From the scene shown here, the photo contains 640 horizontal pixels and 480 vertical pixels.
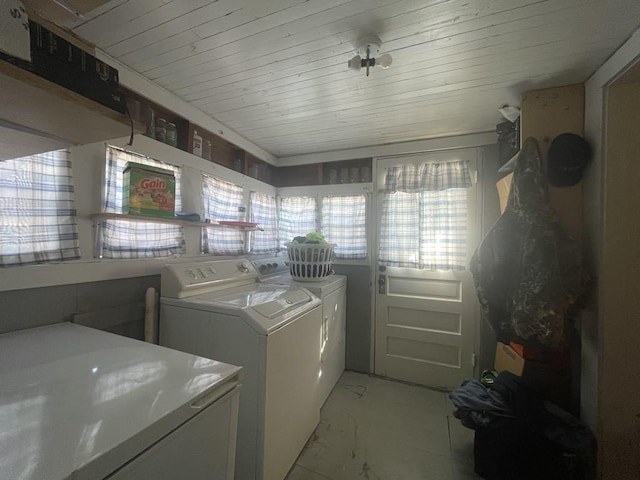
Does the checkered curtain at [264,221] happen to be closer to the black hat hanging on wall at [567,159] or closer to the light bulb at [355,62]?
the light bulb at [355,62]

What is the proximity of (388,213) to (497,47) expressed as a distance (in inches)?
57.5

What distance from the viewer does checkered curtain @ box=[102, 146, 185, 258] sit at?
135cm

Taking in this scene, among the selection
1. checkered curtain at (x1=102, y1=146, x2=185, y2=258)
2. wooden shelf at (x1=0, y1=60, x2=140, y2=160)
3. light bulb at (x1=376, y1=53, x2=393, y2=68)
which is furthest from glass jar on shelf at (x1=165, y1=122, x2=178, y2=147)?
light bulb at (x1=376, y1=53, x2=393, y2=68)

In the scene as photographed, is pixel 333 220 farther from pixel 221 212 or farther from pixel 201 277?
pixel 201 277

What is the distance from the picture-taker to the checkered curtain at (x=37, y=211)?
3.35ft

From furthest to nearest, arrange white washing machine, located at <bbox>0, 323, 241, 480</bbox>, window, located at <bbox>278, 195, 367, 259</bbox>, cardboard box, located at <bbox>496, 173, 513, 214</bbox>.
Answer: window, located at <bbox>278, 195, 367, 259</bbox>, cardboard box, located at <bbox>496, 173, 513, 214</bbox>, white washing machine, located at <bbox>0, 323, 241, 480</bbox>

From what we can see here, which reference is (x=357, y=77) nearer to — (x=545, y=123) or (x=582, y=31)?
(x=582, y=31)

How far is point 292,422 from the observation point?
1.40m

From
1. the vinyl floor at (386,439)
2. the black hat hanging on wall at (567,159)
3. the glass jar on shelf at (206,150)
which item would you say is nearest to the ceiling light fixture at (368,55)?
the black hat hanging on wall at (567,159)

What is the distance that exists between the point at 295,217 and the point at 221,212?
94 cm

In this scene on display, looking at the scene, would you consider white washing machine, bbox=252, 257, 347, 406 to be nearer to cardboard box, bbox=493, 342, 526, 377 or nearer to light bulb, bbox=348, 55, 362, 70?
cardboard box, bbox=493, 342, 526, 377

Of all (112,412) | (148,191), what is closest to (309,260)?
(148,191)

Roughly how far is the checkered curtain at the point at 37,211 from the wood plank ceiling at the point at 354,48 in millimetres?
669

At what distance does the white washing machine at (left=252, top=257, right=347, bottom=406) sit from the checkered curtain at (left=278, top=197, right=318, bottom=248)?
40 cm
